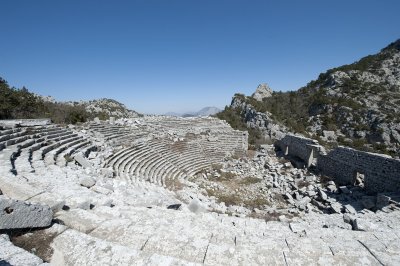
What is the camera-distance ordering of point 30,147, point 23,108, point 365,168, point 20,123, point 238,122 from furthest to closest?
point 238,122, point 23,108, point 20,123, point 365,168, point 30,147

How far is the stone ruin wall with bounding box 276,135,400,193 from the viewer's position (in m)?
10.8

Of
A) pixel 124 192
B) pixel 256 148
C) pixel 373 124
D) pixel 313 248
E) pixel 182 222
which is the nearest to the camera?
pixel 313 248

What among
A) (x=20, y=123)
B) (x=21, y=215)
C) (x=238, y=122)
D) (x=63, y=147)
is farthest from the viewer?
(x=238, y=122)

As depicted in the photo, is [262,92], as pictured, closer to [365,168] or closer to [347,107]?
[347,107]

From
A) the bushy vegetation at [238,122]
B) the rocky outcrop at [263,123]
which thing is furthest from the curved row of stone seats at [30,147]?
the rocky outcrop at [263,123]

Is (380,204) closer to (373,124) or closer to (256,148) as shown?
(256,148)

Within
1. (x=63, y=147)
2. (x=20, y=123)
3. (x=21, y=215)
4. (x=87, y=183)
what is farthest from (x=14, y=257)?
(x=20, y=123)

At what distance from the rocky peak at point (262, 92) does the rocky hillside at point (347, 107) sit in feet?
3.31

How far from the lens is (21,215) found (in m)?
3.34

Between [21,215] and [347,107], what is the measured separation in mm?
34274

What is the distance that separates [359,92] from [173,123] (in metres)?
25.6

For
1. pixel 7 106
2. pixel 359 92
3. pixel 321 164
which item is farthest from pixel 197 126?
pixel 359 92

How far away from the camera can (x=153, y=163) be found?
49.9 ft

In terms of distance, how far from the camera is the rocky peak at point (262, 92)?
42.2 m
